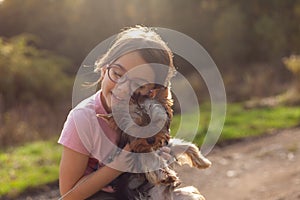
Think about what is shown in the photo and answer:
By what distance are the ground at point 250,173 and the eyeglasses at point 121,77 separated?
292 centimetres

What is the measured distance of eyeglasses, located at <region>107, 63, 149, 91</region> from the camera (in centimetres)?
269

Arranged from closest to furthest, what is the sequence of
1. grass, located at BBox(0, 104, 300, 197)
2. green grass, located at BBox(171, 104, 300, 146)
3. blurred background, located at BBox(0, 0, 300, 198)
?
grass, located at BBox(0, 104, 300, 197) → green grass, located at BBox(171, 104, 300, 146) → blurred background, located at BBox(0, 0, 300, 198)

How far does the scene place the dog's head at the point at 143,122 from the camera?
8.35 feet

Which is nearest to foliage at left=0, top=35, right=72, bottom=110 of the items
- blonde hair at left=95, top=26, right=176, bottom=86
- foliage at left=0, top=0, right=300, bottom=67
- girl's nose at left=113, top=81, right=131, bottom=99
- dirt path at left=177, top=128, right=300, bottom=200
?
foliage at left=0, top=0, right=300, bottom=67

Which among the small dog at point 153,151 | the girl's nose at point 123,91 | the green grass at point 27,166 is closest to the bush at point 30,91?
the green grass at point 27,166

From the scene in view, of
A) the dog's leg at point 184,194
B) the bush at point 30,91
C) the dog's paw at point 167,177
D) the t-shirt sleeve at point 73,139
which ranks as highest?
the t-shirt sleeve at point 73,139

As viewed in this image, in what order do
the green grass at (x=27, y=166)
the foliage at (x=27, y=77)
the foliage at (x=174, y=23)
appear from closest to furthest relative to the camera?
the green grass at (x=27, y=166) → the foliage at (x=27, y=77) → the foliage at (x=174, y=23)

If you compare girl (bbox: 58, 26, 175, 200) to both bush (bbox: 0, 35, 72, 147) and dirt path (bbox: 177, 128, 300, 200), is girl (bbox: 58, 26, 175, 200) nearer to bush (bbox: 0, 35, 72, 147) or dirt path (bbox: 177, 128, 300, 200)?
dirt path (bbox: 177, 128, 300, 200)

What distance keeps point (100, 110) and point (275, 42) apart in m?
17.1

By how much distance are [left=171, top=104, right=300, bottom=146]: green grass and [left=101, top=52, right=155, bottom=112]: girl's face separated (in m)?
5.30

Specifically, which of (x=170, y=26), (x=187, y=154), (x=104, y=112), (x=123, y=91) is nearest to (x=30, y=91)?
(x=170, y=26)

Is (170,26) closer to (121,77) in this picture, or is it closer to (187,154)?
(187,154)

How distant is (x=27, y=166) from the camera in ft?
23.9

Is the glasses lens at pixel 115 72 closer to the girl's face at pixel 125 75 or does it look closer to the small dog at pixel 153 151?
the girl's face at pixel 125 75
